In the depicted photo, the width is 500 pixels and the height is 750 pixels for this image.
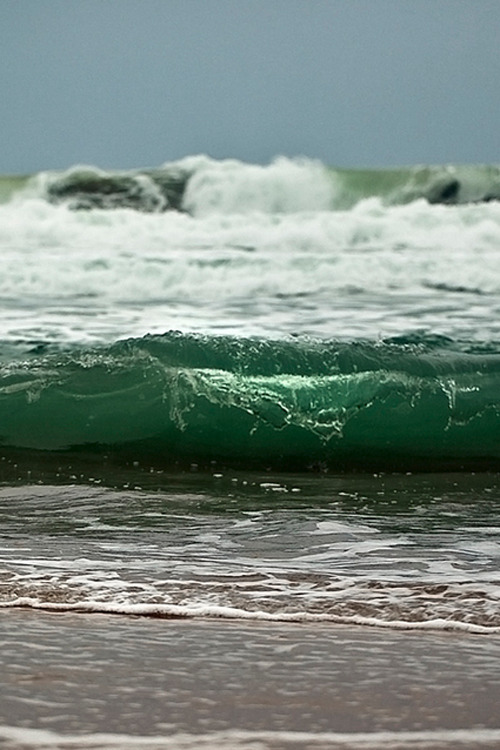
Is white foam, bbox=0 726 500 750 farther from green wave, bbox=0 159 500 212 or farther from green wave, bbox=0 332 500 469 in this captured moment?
green wave, bbox=0 159 500 212

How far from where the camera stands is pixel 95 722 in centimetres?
138

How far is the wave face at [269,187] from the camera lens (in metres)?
9.80

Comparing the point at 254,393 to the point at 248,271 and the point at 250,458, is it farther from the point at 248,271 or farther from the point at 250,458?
the point at 248,271

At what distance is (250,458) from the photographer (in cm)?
480

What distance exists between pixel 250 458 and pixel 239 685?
326 cm

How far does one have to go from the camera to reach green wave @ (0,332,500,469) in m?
4.96

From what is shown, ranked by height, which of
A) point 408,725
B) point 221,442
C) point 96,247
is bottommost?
point 408,725

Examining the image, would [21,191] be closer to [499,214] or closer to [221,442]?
[499,214]

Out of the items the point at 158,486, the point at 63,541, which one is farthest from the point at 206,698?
the point at 158,486

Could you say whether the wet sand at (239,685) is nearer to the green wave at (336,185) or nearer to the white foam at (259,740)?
the white foam at (259,740)

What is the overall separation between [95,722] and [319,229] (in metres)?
8.56

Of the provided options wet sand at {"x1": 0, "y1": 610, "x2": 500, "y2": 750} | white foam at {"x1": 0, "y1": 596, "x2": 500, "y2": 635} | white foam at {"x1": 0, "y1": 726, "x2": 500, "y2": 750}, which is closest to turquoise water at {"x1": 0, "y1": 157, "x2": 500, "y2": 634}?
white foam at {"x1": 0, "y1": 596, "x2": 500, "y2": 635}

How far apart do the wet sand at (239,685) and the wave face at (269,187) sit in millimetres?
8154

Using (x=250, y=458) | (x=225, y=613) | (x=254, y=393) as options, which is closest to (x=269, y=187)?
(x=254, y=393)
